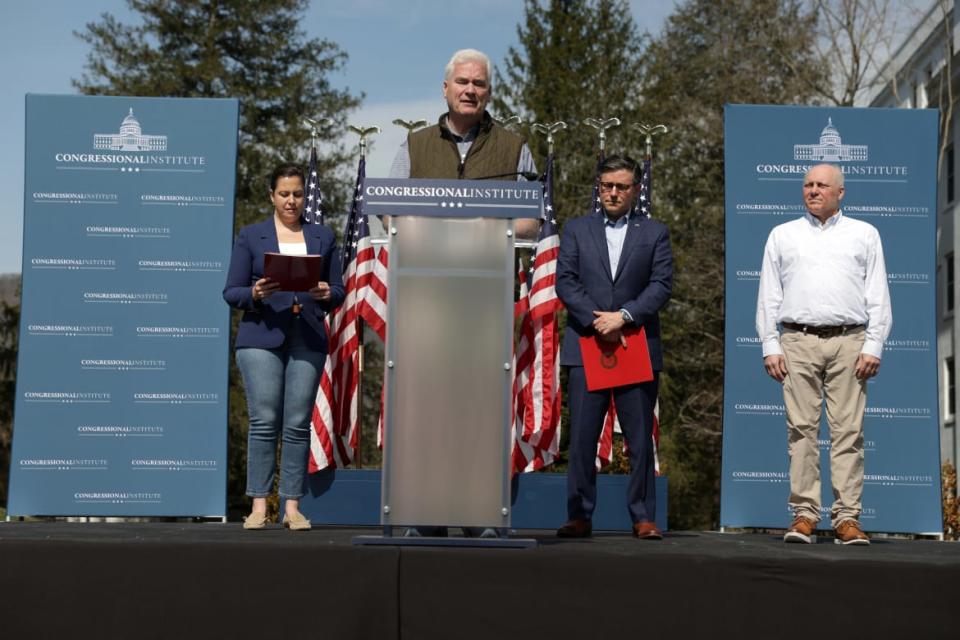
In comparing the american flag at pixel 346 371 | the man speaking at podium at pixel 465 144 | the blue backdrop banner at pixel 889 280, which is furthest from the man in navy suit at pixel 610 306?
the blue backdrop banner at pixel 889 280

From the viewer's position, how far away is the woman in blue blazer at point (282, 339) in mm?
5398

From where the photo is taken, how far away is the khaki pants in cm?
541

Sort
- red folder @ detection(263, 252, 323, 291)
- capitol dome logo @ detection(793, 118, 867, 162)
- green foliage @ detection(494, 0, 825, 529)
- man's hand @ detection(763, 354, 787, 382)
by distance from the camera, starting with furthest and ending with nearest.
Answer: green foliage @ detection(494, 0, 825, 529), capitol dome logo @ detection(793, 118, 867, 162), man's hand @ detection(763, 354, 787, 382), red folder @ detection(263, 252, 323, 291)

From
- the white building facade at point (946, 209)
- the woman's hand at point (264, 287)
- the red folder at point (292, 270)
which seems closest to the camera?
the red folder at point (292, 270)

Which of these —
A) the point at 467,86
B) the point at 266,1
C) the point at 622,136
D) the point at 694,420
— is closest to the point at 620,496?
the point at 467,86

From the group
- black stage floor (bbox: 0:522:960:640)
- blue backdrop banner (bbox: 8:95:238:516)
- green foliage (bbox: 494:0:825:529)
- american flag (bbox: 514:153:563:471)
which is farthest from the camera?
green foliage (bbox: 494:0:825:529)

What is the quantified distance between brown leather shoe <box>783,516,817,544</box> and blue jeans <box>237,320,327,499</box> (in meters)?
2.15

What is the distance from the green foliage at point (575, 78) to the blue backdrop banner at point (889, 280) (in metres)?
19.3

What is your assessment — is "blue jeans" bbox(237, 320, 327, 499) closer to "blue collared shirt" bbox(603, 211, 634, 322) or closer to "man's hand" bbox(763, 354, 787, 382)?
"blue collared shirt" bbox(603, 211, 634, 322)

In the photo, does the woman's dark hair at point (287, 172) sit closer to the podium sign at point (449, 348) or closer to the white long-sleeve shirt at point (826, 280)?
the podium sign at point (449, 348)

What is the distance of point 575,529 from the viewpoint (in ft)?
17.6

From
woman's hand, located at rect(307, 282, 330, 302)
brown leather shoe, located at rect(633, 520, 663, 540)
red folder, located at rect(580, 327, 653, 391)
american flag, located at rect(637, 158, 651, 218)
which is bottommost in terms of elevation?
brown leather shoe, located at rect(633, 520, 663, 540)

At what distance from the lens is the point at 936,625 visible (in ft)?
13.3

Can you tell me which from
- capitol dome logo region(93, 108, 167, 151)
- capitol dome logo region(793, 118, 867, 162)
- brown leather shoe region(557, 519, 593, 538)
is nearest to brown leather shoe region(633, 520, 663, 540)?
brown leather shoe region(557, 519, 593, 538)
